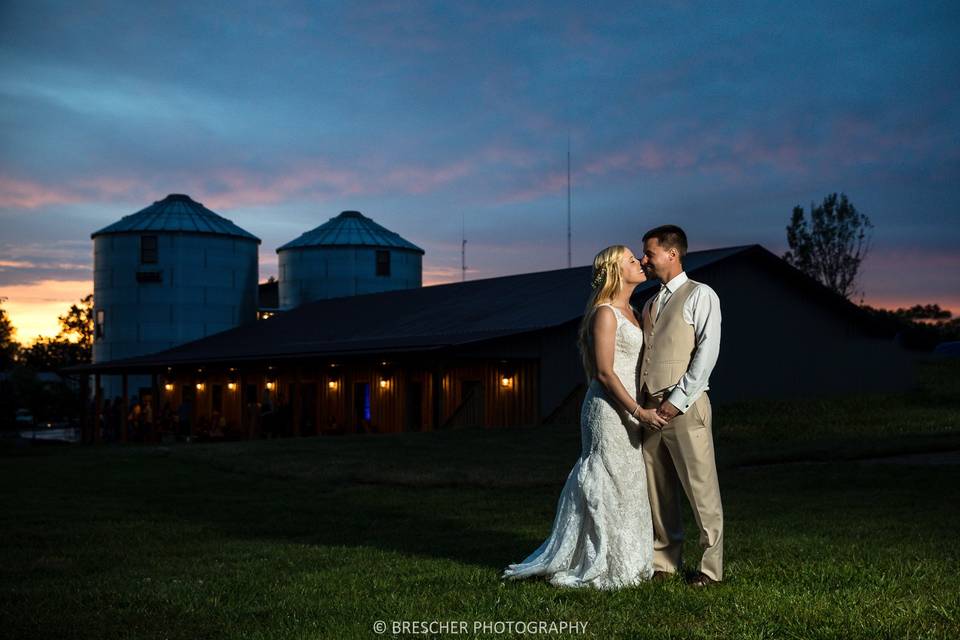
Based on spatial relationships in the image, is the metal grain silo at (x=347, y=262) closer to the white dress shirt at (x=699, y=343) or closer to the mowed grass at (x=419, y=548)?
the mowed grass at (x=419, y=548)

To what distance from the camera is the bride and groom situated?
6.45 m

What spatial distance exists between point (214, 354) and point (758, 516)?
28.4 metres

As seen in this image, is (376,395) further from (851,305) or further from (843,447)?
(843,447)

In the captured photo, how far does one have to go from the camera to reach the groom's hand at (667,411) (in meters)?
6.36

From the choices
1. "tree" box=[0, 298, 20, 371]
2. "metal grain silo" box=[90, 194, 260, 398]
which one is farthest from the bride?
"tree" box=[0, 298, 20, 371]

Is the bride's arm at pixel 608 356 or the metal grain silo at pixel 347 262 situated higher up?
the metal grain silo at pixel 347 262

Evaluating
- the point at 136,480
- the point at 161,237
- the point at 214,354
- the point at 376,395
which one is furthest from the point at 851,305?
the point at 161,237

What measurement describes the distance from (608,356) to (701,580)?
4.81ft

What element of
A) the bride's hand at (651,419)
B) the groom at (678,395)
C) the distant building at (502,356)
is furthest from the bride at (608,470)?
the distant building at (502,356)

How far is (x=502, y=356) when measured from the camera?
2691 cm

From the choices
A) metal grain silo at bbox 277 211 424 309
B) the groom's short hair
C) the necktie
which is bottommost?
the necktie

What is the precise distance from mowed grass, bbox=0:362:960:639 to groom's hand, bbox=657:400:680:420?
1.01 meters

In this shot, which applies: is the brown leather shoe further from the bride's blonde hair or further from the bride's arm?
the bride's blonde hair

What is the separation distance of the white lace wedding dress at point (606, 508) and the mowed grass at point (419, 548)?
0.66ft
